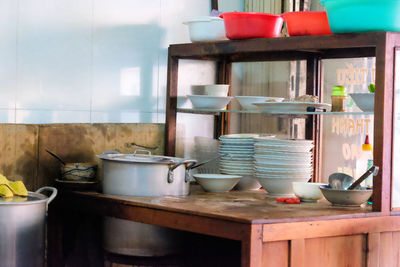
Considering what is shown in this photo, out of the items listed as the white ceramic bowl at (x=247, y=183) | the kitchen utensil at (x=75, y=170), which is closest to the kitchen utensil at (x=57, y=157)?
the kitchen utensil at (x=75, y=170)

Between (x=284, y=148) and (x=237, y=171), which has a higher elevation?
(x=284, y=148)

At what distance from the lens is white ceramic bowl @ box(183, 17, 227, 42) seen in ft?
11.9

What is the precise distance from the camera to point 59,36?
132 inches

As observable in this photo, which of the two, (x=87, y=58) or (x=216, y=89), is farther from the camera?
(x=216, y=89)

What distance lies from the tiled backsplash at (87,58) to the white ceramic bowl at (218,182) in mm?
582

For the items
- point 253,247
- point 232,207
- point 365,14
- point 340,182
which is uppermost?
point 365,14

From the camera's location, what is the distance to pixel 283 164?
340 cm

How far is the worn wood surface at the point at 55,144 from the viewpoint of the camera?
3.16 m

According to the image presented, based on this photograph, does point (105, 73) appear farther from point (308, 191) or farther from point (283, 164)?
point (308, 191)

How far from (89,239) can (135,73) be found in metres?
1.03

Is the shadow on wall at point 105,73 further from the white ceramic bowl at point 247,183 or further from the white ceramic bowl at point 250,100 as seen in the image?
the white ceramic bowl at point 247,183

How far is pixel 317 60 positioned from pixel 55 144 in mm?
1648

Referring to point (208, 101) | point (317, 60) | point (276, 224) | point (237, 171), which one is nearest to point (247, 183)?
point (237, 171)

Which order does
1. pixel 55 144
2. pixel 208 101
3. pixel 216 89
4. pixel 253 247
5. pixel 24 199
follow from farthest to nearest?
pixel 216 89 < pixel 208 101 < pixel 55 144 < pixel 24 199 < pixel 253 247
